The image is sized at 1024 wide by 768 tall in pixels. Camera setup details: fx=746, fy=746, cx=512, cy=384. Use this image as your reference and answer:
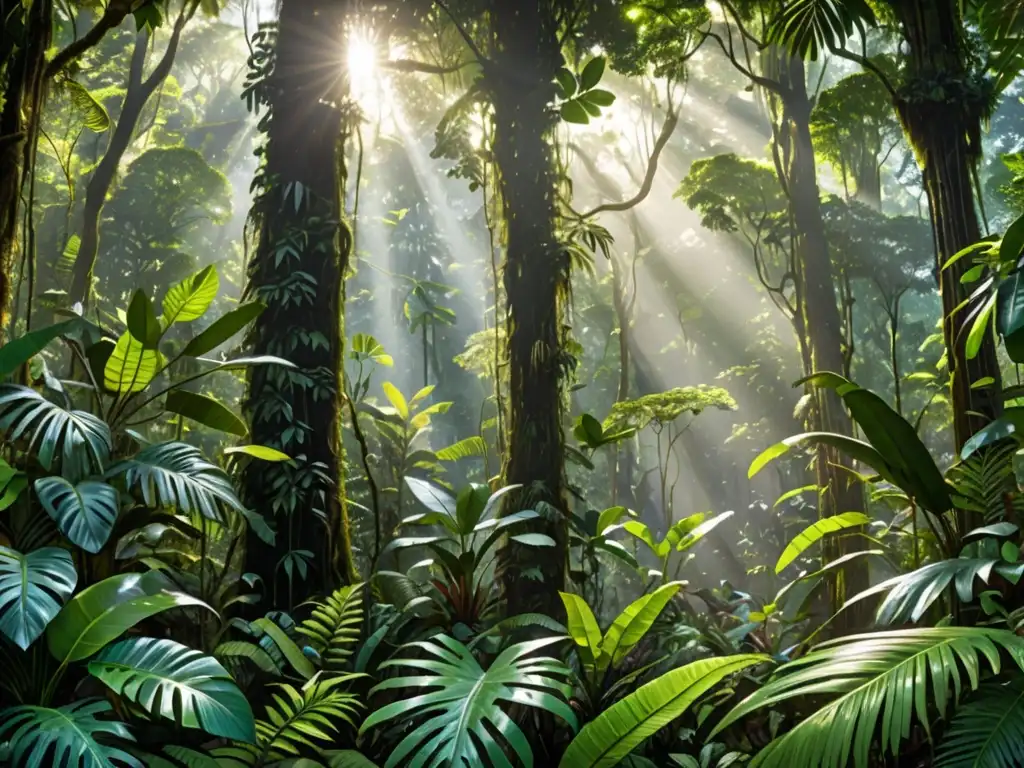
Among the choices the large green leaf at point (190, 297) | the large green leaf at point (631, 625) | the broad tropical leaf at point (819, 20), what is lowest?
the large green leaf at point (631, 625)

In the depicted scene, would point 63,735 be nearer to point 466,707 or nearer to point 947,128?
point 466,707

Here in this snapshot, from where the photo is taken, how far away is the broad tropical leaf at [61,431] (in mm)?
2615

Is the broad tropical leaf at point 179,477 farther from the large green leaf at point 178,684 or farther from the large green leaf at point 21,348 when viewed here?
the large green leaf at point 178,684

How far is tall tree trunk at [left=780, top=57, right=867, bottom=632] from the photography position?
22.0 ft

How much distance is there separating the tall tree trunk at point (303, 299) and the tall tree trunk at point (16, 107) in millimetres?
1191

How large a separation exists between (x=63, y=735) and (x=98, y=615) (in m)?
0.40

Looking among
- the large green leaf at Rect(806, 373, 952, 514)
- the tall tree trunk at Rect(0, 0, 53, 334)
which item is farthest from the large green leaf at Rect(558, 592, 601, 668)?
the tall tree trunk at Rect(0, 0, 53, 334)

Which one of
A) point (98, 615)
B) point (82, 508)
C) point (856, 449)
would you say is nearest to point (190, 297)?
point (82, 508)

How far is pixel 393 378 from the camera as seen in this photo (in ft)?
109

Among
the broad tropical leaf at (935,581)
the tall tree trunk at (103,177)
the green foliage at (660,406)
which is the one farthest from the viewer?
the tall tree trunk at (103,177)

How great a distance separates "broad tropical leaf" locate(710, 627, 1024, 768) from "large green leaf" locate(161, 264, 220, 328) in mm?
2771

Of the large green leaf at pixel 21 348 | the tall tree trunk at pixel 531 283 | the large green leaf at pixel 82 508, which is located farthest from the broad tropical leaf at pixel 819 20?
the large green leaf at pixel 82 508

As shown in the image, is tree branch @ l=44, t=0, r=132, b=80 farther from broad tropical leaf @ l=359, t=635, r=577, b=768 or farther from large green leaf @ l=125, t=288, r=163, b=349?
broad tropical leaf @ l=359, t=635, r=577, b=768

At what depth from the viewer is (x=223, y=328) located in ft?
10.9
